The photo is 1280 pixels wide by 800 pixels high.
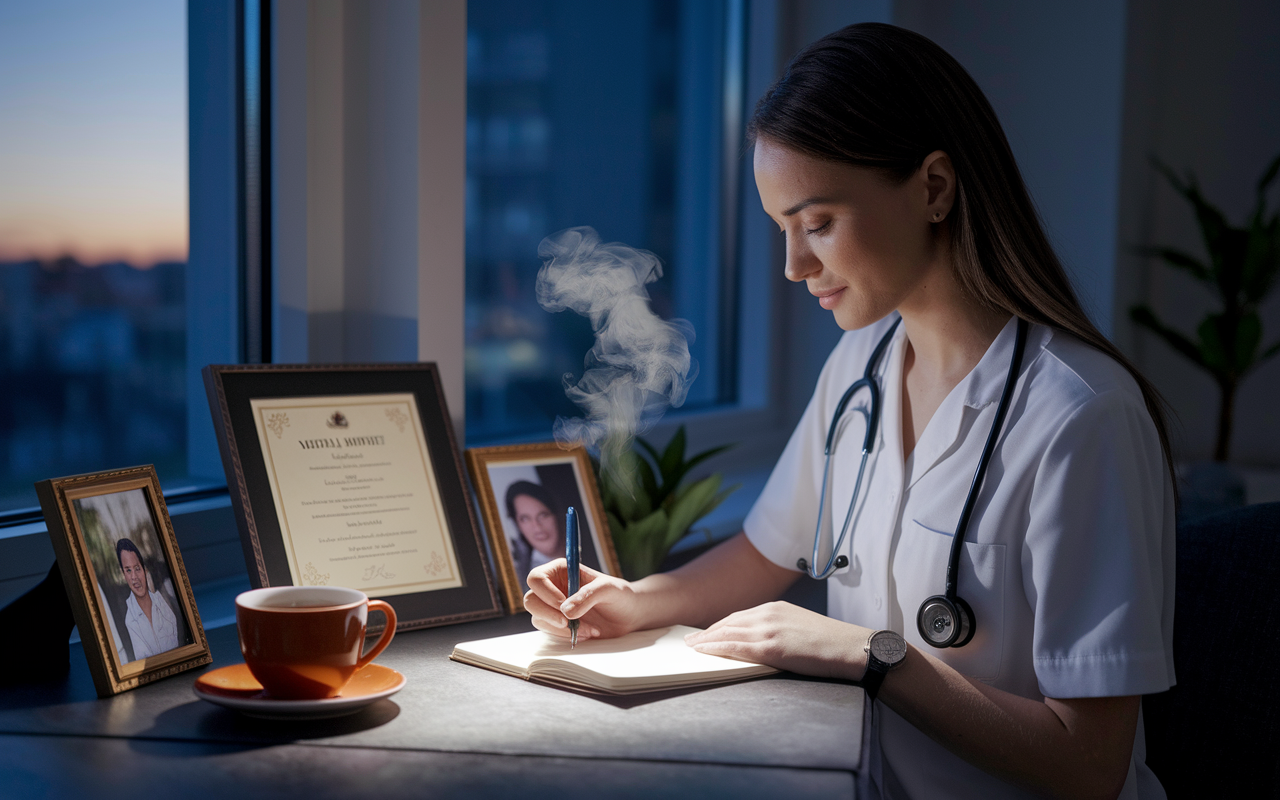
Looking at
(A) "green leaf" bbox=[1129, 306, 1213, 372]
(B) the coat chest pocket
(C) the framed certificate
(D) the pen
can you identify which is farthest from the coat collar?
(A) "green leaf" bbox=[1129, 306, 1213, 372]

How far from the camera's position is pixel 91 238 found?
1.36 metres

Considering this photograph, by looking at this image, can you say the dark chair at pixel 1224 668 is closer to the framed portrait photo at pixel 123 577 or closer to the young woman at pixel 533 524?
the young woman at pixel 533 524

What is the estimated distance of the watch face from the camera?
1050 mm

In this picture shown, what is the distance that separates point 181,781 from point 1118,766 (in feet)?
2.98

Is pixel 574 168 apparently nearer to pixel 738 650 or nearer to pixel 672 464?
pixel 672 464

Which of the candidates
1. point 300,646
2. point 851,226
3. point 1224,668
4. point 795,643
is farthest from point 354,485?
point 1224,668

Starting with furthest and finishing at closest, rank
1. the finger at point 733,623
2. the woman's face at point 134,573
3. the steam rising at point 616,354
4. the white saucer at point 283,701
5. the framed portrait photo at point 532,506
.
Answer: the steam rising at point 616,354, the framed portrait photo at point 532,506, the finger at point 733,623, the woman's face at point 134,573, the white saucer at point 283,701

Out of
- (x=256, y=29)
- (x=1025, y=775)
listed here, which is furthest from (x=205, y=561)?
(x=1025, y=775)

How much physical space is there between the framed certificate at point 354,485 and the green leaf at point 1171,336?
93.9 inches

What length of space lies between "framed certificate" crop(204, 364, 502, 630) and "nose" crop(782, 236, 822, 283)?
0.51 meters

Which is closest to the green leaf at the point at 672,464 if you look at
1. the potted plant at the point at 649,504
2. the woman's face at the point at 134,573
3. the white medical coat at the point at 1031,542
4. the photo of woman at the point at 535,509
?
Answer: the potted plant at the point at 649,504

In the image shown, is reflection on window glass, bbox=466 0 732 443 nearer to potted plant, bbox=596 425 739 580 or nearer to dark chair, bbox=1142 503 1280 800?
potted plant, bbox=596 425 739 580

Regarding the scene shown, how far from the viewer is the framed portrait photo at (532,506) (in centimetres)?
136

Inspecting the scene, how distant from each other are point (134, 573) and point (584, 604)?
0.48 m
